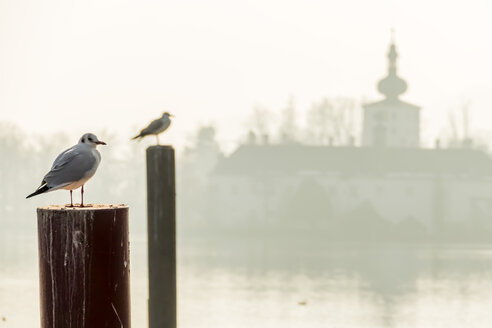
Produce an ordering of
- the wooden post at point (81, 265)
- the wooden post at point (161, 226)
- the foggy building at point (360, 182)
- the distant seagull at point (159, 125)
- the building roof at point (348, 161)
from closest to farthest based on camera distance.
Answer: the wooden post at point (81, 265)
the wooden post at point (161, 226)
the distant seagull at point (159, 125)
the foggy building at point (360, 182)
the building roof at point (348, 161)

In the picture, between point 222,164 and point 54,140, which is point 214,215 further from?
point 54,140

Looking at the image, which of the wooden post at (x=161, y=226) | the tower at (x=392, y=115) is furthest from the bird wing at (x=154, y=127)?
the tower at (x=392, y=115)

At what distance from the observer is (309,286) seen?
39.2 meters

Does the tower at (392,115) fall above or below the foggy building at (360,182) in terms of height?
above

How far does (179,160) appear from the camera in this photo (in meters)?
90.6

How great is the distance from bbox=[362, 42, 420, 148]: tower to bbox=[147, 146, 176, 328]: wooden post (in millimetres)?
87806

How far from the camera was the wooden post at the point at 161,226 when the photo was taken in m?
7.32

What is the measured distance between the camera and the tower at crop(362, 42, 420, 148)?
9662cm

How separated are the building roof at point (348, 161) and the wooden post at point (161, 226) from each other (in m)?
76.1

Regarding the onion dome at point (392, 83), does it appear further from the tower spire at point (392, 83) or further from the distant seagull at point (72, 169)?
the distant seagull at point (72, 169)

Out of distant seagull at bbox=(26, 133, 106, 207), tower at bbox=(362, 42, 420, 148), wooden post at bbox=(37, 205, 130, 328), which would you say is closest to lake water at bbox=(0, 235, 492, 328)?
distant seagull at bbox=(26, 133, 106, 207)

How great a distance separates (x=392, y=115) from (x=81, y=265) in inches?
3836

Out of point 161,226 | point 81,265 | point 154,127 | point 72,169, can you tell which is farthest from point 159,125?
point 81,265

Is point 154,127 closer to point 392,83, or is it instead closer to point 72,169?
point 72,169
